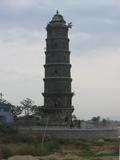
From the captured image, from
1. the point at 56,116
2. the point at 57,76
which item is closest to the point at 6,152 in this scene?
the point at 56,116

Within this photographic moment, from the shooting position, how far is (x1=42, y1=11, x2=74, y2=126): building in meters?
84.9

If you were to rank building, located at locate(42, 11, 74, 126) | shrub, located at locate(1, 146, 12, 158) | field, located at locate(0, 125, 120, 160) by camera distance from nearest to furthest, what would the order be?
shrub, located at locate(1, 146, 12, 158) < field, located at locate(0, 125, 120, 160) < building, located at locate(42, 11, 74, 126)

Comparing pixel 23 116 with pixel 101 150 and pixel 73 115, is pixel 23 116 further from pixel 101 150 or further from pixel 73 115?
pixel 101 150

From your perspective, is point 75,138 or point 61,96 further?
point 61,96

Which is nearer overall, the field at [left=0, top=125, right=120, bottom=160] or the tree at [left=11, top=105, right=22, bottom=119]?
the field at [left=0, top=125, right=120, bottom=160]

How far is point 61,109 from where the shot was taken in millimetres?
84625

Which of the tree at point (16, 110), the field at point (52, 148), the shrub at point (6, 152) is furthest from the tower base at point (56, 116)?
the shrub at point (6, 152)

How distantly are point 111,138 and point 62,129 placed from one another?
8206mm

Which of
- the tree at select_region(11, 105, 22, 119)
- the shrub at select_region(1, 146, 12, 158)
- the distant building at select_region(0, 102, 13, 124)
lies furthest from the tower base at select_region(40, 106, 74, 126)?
the shrub at select_region(1, 146, 12, 158)

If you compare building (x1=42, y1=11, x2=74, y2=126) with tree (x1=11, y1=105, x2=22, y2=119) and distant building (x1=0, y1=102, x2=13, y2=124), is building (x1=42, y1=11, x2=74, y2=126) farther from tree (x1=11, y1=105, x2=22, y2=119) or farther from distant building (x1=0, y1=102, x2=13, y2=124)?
tree (x1=11, y1=105, x2=22, y2=119)

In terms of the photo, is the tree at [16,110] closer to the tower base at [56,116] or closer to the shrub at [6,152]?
the tower base at [56,116]

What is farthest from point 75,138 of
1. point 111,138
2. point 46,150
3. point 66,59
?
point 66,59

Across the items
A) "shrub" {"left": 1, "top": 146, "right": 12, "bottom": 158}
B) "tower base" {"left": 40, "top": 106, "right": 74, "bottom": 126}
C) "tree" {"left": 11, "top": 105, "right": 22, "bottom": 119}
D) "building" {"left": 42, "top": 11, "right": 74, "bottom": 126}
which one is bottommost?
"shrub" {"left": 1, "top": 146, "right": 12, "bottom": 158}

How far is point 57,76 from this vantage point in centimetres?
8638
